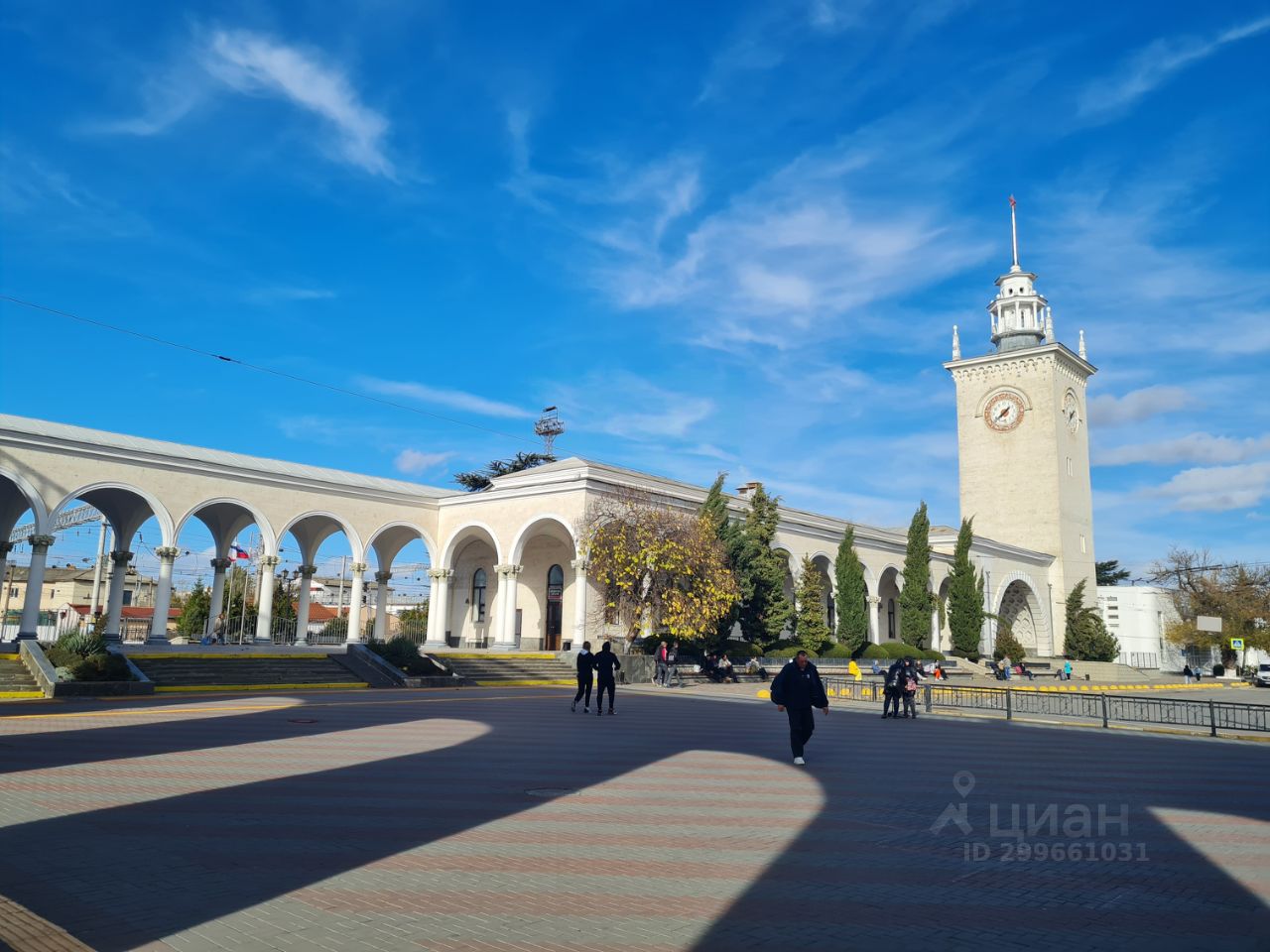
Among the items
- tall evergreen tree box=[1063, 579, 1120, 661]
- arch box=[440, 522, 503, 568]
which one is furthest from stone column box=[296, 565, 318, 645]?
tall evergreen tree box=[1063, 579, 1120, 661]

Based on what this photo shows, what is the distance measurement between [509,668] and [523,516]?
6.95 m

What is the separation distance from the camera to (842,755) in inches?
523

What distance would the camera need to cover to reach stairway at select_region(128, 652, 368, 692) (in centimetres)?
2338

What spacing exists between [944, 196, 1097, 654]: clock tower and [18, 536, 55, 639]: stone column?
165 ft

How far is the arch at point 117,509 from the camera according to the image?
1091 inches

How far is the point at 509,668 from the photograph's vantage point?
2966cm

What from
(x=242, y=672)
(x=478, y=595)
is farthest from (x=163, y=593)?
(x=478, y=595)

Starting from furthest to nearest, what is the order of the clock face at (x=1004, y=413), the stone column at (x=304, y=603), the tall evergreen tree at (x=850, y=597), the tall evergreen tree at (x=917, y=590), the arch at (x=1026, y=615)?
the clock face at (x=1004, y=413), the arch at (x=1026, y=615), the tall evergreen tree at (x=917, y=590), the tall evergreen tree at (x=850, y=597), the stone column at (x=304, y=603)

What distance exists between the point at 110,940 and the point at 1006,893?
18.0 ft

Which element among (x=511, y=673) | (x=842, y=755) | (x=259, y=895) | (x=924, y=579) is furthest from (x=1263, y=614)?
(x=259, y=895)

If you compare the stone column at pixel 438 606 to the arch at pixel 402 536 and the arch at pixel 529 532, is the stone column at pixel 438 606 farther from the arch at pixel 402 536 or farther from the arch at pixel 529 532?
the arch at pixel 529 532

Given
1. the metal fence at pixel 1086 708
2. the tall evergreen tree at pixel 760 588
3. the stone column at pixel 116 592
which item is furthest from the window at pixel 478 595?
the metal fence at pixel 1086 708

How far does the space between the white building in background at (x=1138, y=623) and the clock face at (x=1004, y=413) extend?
14080 millimetres

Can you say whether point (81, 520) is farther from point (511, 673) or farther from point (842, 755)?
point (842, 755)
